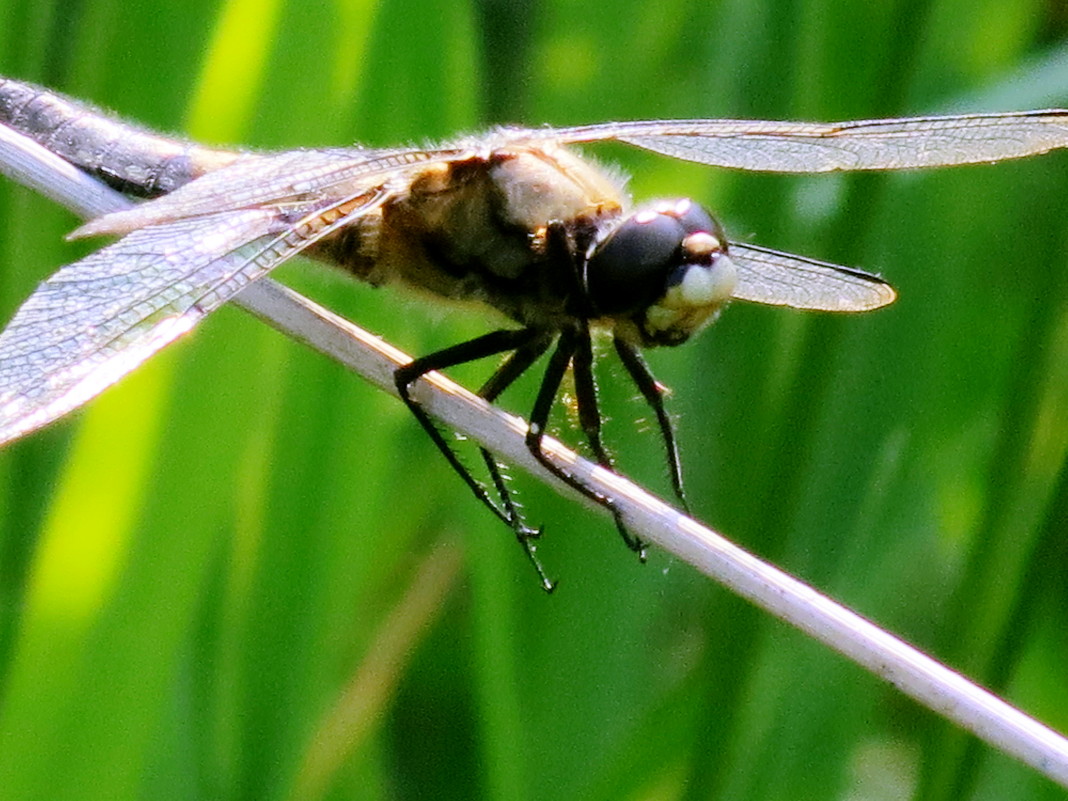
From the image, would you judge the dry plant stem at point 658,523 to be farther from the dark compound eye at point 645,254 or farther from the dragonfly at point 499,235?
the dark compound eye at point 645,254

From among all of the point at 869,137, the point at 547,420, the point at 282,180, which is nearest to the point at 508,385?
the point at 547,420

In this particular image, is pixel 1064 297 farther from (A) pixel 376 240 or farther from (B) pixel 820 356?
(A) pixel 376 240

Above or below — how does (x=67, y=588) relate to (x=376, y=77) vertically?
below

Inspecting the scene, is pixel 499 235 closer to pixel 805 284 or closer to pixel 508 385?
pixel 508 385

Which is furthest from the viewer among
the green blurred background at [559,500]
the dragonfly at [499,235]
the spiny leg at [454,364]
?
the spiny leg at [454,364]

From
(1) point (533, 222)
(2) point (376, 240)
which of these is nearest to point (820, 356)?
(1) point (533, 222)

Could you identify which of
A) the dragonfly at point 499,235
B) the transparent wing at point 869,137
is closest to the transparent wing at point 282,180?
the dragonfly at point 499,235

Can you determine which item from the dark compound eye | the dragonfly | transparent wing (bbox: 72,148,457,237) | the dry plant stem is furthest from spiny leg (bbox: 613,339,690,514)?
transparent wing (bbox: 72,148,457,237)
